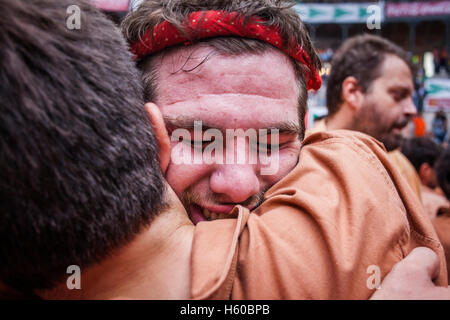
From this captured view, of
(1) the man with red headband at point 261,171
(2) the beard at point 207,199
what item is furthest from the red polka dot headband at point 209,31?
(2) the beard at point 207,199

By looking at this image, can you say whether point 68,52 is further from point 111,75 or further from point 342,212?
point 342,212

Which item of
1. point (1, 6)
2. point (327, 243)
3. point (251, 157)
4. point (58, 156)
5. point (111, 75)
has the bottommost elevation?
point (327, 243)

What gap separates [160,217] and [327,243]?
14.3 inches

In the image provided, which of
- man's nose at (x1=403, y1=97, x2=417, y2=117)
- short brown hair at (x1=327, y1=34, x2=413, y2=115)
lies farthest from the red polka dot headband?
man's nose at (x1=403, y1=97, x2=417, y2=117)

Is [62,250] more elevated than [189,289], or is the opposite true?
[62,250]

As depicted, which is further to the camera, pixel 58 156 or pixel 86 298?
pixel 86 298

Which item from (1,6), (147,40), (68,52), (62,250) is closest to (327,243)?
(62,250)

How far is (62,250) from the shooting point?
0.66 meters

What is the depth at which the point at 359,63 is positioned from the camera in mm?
3699

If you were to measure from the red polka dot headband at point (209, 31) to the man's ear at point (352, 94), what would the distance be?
2416mm

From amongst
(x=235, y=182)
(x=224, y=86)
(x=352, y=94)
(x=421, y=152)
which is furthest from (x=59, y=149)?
(x=421, y=152)

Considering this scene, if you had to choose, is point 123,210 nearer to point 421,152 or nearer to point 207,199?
point 207,199

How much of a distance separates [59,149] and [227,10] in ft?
2.81
